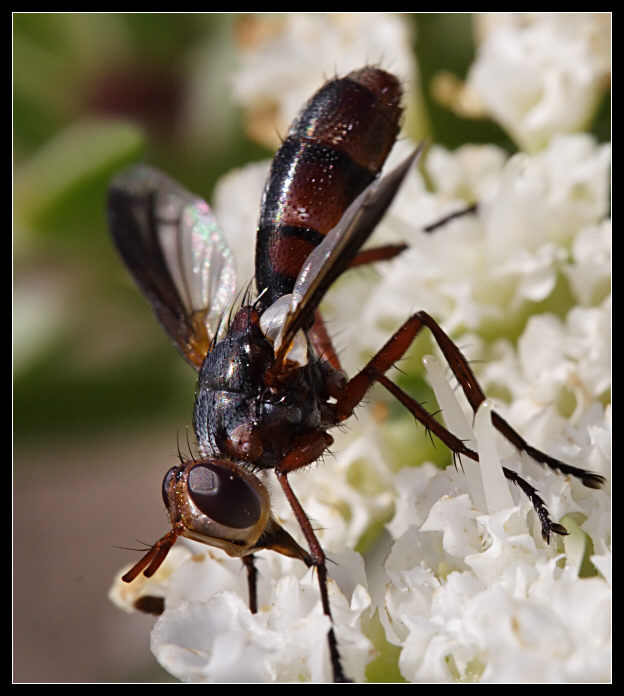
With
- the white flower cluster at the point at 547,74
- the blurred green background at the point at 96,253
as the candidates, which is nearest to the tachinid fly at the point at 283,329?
the white flower cluster at the point at 547,74

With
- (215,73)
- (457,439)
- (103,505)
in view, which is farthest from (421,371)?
(103,505)

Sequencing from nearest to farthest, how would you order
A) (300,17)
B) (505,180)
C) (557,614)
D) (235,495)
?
1. (557,614)
2. (235,495)
3. (505,180)
4. (300,17)

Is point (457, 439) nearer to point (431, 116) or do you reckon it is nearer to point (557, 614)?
point (557, 614)

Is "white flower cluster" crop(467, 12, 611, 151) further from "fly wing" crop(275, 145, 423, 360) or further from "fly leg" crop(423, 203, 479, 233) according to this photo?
"fly wing" crop(275, 145, 423, 360)

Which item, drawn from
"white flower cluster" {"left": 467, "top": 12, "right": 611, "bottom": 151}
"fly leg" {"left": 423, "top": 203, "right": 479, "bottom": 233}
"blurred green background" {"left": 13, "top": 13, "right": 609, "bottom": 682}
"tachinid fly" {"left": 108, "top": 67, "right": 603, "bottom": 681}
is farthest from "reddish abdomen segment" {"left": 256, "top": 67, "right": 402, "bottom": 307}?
"blurred green background" {"left": 13, "top": 13, "right": 609, "bottom": 682}

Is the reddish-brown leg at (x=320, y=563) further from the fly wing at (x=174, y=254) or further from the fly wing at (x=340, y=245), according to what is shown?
the fly wing at (x=174, y=254)

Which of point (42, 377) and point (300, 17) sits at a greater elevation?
point (300, 17)

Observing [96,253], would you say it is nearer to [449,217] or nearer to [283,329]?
Answer: [449,217]
